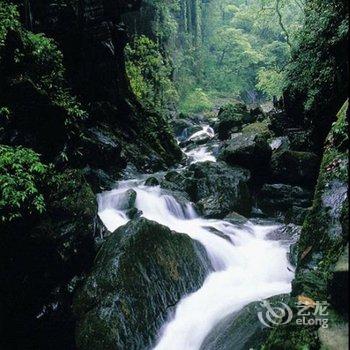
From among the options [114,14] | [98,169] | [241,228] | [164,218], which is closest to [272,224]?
[241,228]

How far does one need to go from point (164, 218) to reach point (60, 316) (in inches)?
194

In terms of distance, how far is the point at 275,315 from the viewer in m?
3.98

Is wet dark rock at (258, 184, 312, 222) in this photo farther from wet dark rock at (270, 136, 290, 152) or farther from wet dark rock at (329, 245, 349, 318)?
wet dark rock at (329, 245, 349, 318)

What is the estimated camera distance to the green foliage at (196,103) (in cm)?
3734

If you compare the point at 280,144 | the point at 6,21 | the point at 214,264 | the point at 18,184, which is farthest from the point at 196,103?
the point at 18,184

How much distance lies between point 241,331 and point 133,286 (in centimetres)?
181

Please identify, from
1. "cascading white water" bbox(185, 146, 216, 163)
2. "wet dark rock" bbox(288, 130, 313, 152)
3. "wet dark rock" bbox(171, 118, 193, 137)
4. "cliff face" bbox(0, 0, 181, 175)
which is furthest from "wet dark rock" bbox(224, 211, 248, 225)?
"wet dark rock" bbox(171, 118, 193, 137)

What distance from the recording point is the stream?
607 cm

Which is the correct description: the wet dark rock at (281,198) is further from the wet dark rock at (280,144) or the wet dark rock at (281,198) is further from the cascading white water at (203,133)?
the cascading white water at (203,133)

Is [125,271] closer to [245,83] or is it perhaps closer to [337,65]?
[337,65]

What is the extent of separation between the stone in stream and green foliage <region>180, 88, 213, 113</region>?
3249 centimetres

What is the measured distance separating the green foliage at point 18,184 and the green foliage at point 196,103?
103 feet

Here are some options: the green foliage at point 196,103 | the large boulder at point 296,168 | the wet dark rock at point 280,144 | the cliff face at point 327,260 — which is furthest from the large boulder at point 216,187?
the green foliage at point 196,103

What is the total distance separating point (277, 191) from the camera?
12125 millimetres
